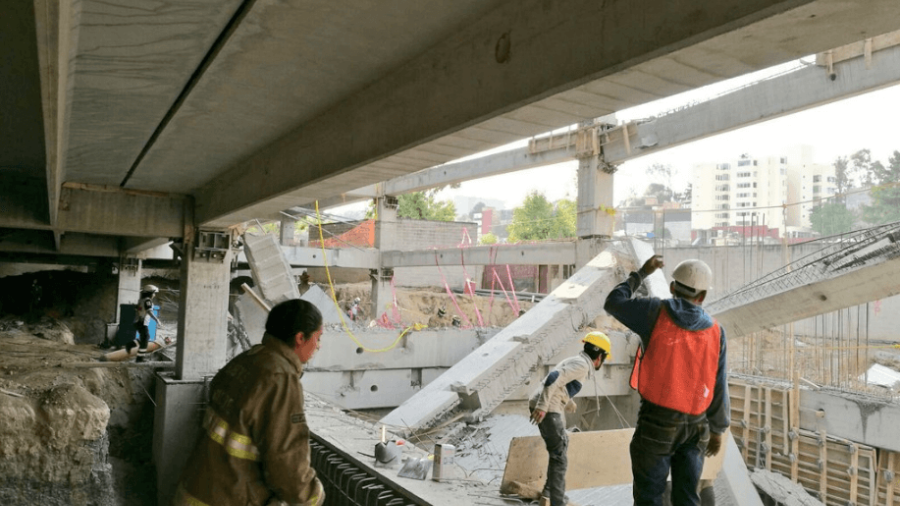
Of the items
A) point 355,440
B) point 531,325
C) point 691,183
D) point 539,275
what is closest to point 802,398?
point 531,325

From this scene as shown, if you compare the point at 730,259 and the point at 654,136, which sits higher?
the point at 654,136

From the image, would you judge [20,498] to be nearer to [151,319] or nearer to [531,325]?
[151,319]

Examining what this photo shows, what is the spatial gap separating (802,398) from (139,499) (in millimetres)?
14540

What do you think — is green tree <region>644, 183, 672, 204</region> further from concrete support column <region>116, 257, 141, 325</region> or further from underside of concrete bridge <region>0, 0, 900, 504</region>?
underside of concrete bridge <region>0, 0, 900, 504</region>

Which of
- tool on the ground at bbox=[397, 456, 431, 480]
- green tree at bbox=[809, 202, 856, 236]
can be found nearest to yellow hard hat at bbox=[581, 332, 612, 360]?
tool on the ground at bbox=[397, 456, 431, 480]

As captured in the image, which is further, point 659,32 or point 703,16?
point 659,32

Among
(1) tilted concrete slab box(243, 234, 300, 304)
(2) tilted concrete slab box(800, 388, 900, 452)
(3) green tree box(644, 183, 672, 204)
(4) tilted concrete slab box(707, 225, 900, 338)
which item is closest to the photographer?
(4) tilted concrete slab box(707, 225, 900, 338)

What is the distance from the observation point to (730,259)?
98.9ft

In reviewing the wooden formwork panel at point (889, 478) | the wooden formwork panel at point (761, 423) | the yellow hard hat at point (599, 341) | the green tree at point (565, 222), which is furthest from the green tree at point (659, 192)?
the yellow hard hat at point (599, 341)

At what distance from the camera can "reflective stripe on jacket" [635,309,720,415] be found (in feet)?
13.7

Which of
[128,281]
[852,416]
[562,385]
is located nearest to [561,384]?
[562,385]

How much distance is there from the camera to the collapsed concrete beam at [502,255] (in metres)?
18.6

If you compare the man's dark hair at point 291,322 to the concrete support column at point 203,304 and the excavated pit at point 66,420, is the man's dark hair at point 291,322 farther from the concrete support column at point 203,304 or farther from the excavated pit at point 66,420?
the concrete support column at point 203,304

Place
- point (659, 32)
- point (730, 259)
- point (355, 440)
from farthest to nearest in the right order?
1. point (730, 259)
2. point (355, 440)
3. point (659, 32)
